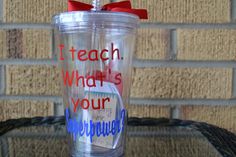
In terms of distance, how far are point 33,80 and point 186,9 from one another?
462 millimetres

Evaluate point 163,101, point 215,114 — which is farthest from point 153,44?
point 215,114

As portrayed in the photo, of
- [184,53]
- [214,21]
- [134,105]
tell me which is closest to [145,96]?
[134,105]

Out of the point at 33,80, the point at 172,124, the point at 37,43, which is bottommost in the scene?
the point at 172,124

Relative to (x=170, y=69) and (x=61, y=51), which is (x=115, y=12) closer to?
(x=61, y=51)

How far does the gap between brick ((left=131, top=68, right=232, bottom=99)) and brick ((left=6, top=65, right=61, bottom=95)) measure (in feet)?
0.73

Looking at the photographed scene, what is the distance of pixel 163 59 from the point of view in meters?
0.94

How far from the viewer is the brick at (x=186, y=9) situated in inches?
36.4

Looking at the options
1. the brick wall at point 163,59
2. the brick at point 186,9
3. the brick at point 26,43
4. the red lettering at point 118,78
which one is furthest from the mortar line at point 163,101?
the red lettering at point 118,78

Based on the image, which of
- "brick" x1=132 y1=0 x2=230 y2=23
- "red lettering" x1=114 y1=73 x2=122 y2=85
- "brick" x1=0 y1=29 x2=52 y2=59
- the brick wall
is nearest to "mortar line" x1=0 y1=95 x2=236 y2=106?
the brick wall

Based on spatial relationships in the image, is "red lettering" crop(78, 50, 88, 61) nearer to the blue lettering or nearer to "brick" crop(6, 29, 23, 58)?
the blue lettering

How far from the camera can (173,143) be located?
73 centimetres

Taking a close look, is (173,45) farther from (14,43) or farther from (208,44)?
(14,43)

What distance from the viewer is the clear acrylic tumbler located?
1.96 ft

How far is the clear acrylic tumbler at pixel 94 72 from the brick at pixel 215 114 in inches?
14.6
